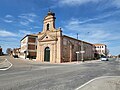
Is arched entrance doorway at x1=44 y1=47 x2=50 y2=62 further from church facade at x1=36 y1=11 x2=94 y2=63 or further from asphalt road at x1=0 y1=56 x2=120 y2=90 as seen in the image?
asphalt road at x1=0 y1=56 x2=120 y2=90

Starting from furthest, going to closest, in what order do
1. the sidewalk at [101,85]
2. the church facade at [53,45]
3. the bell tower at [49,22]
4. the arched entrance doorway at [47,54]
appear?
the bell tower at [49,22] < the arched entrance doorway at [47,54] < the church facade at [53,45] < the sidewalk at [101,85]

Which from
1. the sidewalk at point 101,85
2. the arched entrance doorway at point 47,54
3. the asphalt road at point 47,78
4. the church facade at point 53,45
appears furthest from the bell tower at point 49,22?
the sidewalk at point 101,85

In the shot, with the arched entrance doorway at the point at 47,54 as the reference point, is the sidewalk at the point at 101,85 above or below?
below

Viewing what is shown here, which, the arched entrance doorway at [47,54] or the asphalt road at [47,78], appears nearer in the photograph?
the asphalt road at [47,78]

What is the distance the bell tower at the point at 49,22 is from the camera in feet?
144

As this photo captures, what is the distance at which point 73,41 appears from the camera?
4934 centimetres

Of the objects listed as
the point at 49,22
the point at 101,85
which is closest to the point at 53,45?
the point at 49,22

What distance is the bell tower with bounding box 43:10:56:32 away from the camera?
43844 millimetres

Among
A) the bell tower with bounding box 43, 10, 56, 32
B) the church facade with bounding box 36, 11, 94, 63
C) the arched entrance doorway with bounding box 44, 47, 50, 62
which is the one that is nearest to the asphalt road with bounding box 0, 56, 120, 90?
the church facade with bounding box 36, 11, 94, 63

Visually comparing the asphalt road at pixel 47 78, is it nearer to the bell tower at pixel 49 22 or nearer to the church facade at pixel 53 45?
the church facade at pixel 53 45

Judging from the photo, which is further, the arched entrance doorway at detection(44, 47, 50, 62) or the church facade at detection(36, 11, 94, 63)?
the arched entrance doorway at detection(44, 47, 50, 62)

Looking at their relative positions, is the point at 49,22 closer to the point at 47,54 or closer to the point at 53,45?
the point at 53,45

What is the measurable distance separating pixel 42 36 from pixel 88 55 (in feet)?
94.8

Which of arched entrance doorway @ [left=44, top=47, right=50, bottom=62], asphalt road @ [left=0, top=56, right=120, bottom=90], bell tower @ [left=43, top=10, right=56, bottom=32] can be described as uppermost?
bell tower @ [left=43, top=10, right=56, bottom=32]
